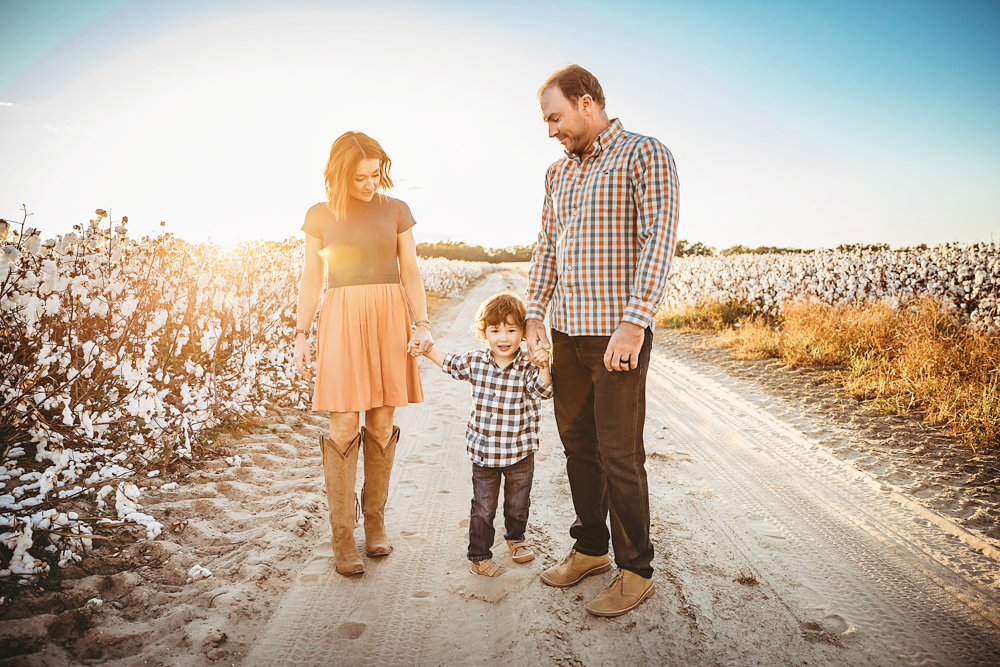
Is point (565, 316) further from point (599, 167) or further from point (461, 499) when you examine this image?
point (461, 499)

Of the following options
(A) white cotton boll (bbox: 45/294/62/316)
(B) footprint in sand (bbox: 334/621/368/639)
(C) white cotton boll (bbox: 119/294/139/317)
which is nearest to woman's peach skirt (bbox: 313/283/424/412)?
(B) footprint in sand (bbox: 334/621/368/639)

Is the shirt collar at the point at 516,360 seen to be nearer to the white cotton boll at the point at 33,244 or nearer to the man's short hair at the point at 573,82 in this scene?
the man's short hair at the point at 573,82

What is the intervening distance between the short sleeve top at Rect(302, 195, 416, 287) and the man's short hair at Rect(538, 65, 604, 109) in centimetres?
109

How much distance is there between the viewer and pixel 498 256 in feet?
309

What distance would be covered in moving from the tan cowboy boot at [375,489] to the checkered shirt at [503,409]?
19.9 inches

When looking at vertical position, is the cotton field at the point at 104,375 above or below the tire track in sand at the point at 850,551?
above

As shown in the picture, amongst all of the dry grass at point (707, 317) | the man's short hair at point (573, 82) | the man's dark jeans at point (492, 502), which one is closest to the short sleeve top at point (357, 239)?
the man's short hair at point (573, 82)

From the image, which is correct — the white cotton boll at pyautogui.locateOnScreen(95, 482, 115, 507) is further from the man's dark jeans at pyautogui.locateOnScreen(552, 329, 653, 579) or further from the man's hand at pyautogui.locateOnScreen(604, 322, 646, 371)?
the man's hand at pyautogui.locateOnScreen(604, 322, 646, 371)

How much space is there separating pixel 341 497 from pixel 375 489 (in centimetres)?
21

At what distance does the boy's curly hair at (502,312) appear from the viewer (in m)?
2.84

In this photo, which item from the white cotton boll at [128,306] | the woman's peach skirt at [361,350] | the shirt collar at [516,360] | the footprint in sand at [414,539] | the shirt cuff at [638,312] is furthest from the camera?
the white cotton boll at [128,306]

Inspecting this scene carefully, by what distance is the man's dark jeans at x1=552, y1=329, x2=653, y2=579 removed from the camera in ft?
7.89

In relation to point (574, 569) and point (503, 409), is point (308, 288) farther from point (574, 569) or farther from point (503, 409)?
point (574, 569)

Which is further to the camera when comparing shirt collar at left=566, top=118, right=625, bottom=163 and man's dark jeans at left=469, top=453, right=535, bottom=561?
man's dark jeans at left=469, top=453, right=535, bottom=561
